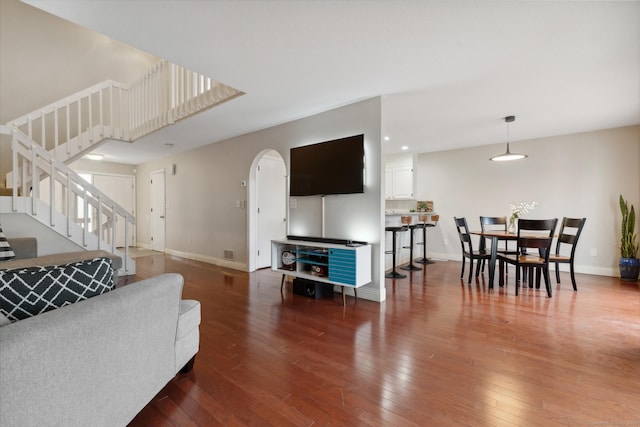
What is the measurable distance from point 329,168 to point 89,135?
439cm

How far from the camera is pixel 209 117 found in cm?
390

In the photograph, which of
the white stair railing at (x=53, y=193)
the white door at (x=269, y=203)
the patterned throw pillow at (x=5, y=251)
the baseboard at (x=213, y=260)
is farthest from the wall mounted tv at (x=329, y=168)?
the patterned throw pillow at (x=5, y=251)

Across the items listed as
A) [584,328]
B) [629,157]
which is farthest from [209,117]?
[629,157]

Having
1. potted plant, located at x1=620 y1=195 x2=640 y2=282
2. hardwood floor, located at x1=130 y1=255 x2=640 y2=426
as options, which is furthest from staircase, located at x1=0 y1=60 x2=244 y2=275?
potted plant, located at x1=620 y1=195 x2=640 y2=282

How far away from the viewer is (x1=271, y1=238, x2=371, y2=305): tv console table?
9.92 feet

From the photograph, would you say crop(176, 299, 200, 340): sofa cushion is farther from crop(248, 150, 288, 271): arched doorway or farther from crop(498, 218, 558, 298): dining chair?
crop(498, 218, 558, 298): dining chair

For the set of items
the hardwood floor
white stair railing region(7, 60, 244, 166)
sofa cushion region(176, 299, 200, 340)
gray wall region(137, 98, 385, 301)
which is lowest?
the hardwood floor

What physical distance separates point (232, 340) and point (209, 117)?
301 centimetres

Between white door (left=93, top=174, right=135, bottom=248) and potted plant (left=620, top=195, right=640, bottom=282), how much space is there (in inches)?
396

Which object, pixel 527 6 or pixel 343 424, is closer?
pixel 343 424

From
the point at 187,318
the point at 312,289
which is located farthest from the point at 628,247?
the point at 187,318

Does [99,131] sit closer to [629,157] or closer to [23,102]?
[23,102]

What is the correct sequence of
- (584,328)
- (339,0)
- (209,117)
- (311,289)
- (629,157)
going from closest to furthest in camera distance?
(339,0) < (584,328) < (311,289) < (209,117) < (629,157)

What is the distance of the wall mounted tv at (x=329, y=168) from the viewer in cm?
333
